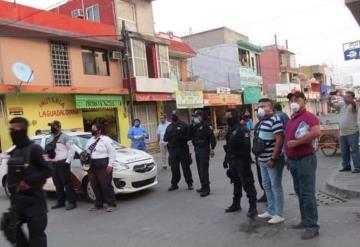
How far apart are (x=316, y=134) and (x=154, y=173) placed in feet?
17.1

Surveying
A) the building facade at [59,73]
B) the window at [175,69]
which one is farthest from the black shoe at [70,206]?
the window at [175,69]

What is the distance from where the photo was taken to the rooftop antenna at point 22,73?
16281 mm

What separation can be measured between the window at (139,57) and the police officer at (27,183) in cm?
1863

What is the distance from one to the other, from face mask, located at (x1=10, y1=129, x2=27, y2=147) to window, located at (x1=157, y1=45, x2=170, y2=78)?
68.7 feet

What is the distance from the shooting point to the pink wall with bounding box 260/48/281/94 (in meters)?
55.0

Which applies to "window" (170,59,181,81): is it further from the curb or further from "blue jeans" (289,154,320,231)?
"blue jeans" (289,154,320,231)

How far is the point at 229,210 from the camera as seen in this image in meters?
7.72

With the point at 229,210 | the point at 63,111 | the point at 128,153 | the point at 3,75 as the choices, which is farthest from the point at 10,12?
the point at 229,210

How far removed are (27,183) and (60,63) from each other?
15.7 meters

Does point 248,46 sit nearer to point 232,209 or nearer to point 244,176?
point 232,209

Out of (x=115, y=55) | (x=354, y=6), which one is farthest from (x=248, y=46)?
(x=354, y=6)

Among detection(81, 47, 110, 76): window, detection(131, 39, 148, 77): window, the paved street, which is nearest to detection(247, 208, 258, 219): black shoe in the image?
the paved street

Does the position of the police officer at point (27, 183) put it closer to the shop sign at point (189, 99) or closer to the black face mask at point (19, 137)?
the black face mask at point (19, 137)

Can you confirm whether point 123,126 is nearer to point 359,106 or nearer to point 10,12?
point 10,12
